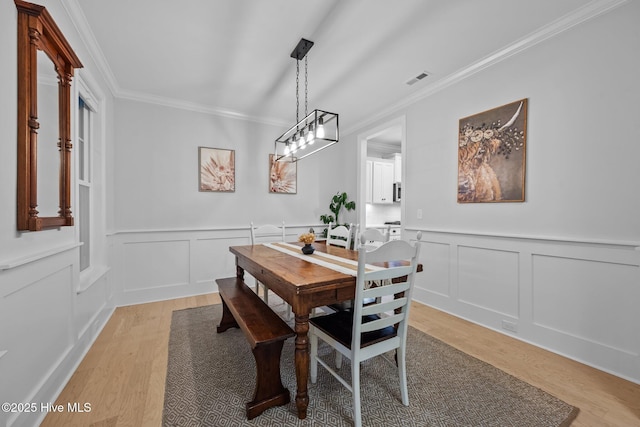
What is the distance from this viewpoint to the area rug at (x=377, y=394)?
1.54m

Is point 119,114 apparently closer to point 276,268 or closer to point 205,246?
point 205,246

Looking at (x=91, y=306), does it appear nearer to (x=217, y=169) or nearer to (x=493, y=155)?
(x=217, y=169)

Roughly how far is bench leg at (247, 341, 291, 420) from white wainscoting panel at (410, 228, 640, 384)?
2.23 metres

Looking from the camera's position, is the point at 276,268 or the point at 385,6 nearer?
the point at 276,268

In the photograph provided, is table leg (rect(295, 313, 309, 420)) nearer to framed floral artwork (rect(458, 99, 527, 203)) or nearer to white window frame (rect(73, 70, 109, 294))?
white window frame (rect(73, 70, 109, 294))

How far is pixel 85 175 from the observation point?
2629mm

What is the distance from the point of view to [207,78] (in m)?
3.10

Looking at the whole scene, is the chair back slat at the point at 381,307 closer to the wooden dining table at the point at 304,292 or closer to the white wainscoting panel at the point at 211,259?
the wooden dining table at the point at 304,292

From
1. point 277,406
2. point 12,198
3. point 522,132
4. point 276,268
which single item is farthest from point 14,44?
point 522,132

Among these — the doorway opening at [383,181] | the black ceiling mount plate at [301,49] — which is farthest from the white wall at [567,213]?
Answer: the doorway opening at [383,181]

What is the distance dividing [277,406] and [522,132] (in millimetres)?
2978

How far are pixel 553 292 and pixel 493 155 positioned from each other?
1340 mm

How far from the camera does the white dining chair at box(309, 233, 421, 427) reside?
143 centimetres

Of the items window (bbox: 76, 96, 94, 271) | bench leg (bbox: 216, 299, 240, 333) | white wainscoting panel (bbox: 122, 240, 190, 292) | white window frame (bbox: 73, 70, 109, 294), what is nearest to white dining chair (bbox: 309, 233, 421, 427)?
bench leg (bbox: 216, 299, 240, 333)
